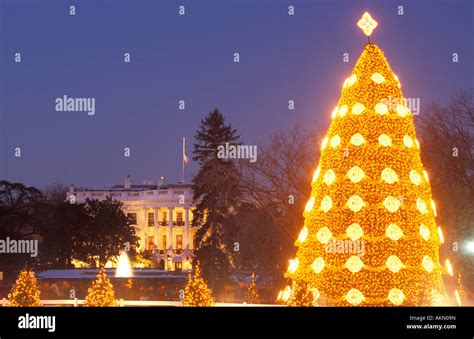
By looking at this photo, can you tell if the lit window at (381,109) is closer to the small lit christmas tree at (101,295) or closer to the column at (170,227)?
the small lit christmas tree at (101,295)

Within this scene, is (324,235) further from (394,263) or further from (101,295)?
(101,295)

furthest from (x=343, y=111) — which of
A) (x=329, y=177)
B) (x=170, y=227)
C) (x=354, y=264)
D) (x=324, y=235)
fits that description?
(x=170, y=227)

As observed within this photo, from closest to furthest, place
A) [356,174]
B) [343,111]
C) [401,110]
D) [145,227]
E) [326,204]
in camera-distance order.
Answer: [356,174] < [326,204] < [401,110] < [343,111] < [145,227]

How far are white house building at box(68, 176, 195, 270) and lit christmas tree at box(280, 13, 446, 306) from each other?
6368 cm

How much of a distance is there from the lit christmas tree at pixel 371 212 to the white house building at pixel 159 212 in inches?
2507

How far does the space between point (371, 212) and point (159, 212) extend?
68170mm

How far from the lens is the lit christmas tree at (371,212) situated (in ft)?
64.1

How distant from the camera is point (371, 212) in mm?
19734

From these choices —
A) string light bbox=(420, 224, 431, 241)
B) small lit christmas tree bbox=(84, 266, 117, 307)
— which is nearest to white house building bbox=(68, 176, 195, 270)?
small lit christmas tree bbox=(84, 266, 117, 307)

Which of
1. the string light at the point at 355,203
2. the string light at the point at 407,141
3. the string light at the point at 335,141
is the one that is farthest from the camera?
the string light at the point at 335,141

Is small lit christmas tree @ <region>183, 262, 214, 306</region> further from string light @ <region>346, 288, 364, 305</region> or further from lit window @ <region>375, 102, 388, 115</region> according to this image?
lit window @ <region>375, 102, 388, 115</region>

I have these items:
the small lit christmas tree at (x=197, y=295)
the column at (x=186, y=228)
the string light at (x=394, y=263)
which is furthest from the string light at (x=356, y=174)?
the column at (x=186, y=228)

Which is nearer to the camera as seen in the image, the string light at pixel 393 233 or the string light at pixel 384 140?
the string light at pixel 393 233

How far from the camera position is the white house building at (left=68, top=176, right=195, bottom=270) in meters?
84.9
